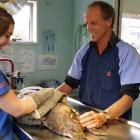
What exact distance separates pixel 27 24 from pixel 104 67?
5.52 feet

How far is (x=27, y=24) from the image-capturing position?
3035mm

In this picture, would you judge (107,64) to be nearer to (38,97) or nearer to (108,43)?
(108,43)

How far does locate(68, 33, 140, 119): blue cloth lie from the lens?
1.46 m

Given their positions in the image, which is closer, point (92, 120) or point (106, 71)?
point (92, 120)

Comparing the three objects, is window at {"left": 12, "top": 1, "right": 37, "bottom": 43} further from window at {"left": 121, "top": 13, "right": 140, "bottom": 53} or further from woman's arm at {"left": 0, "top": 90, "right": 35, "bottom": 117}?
woman's arm at {"left": 0, "top": 90, "right": 35, "bottom": 117}

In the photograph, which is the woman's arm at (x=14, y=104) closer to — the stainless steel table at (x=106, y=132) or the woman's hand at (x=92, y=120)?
the stainless steel table at (x=106, y=132)

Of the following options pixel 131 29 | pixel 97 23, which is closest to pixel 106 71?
pixel 97 23

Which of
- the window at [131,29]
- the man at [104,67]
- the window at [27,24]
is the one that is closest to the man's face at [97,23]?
the man at [104,67]

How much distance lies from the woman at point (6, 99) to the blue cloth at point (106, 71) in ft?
1.89

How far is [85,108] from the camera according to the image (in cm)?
145

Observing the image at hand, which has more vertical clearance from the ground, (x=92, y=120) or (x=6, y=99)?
(x=6, y=99)

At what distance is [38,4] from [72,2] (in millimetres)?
470

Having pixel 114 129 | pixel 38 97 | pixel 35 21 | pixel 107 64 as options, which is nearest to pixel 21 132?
pixel 38 97

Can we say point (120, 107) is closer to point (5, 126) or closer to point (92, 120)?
point (92, 120)
